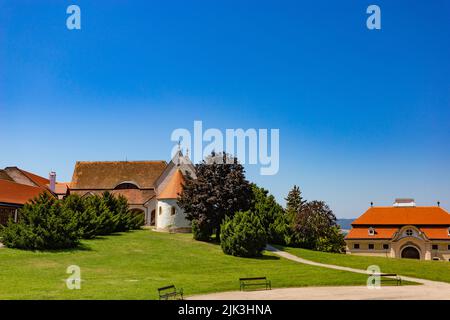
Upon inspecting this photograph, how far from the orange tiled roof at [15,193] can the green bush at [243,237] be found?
69.8 feet

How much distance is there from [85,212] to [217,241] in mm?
14558

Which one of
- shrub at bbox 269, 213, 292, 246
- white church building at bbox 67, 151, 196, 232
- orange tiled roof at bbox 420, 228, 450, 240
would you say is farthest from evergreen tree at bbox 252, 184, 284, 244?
orange tiled roof at bbox 420, 228, 450, 240

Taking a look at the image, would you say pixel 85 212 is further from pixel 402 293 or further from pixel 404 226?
pixel 404 226

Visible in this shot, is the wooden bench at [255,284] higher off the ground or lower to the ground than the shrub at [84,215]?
lower

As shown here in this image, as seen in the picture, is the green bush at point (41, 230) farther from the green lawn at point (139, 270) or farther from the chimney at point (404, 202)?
the chimney at point (404, 202)

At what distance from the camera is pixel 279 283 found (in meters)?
26.8

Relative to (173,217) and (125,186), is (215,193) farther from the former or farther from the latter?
(125,186)


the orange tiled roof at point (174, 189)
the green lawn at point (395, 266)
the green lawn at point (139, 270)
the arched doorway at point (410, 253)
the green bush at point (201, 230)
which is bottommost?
the arched doorway at point (410, 253)

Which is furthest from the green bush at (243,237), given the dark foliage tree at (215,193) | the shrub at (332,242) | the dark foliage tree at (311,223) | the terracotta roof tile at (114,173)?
the terracotta roof tile at (114,173)

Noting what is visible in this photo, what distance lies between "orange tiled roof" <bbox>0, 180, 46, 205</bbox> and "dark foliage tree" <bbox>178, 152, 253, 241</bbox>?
650 inches

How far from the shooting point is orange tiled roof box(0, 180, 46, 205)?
48.4 metres

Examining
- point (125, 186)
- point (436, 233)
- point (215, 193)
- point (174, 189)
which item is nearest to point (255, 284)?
point (215, 193)

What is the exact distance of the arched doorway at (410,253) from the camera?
6203 cm
